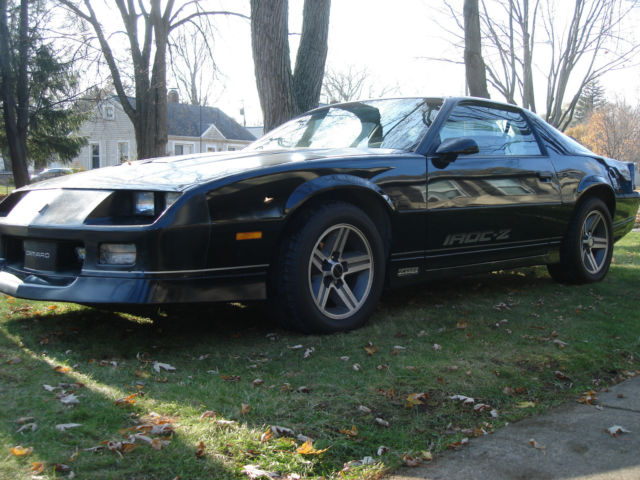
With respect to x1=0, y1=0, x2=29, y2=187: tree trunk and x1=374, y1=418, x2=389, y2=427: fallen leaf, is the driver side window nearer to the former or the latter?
x1=374, y1=418, x2=389, y2=427: fallen leaf

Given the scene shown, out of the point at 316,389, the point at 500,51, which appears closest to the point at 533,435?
the point at 316,389

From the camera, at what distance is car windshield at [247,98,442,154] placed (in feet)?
14.9

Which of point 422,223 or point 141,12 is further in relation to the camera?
point 141,12

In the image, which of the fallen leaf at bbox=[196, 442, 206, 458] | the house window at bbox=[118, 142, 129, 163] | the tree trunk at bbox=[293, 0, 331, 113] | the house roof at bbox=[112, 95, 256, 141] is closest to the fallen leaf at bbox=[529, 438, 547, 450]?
the fallen leaf at bbox=[196, 442, 206, 458]

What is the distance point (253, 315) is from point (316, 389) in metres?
1.46

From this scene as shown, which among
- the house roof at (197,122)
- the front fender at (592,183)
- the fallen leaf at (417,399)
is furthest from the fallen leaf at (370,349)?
the house roof at (197,122)

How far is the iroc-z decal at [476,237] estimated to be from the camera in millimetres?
4504

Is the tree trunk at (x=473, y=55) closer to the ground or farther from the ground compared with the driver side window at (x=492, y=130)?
farther from the ground

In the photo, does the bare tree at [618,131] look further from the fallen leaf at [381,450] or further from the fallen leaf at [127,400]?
the fallen leaf at [127,400]

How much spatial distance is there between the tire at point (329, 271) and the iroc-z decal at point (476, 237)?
28.1 inches

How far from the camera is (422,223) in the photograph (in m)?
4.29

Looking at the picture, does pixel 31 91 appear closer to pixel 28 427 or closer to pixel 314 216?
pixel 314 216

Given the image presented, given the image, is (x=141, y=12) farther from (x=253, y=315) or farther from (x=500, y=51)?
(x=253, y=315)

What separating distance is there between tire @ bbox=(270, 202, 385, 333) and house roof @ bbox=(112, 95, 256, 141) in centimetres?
4140
